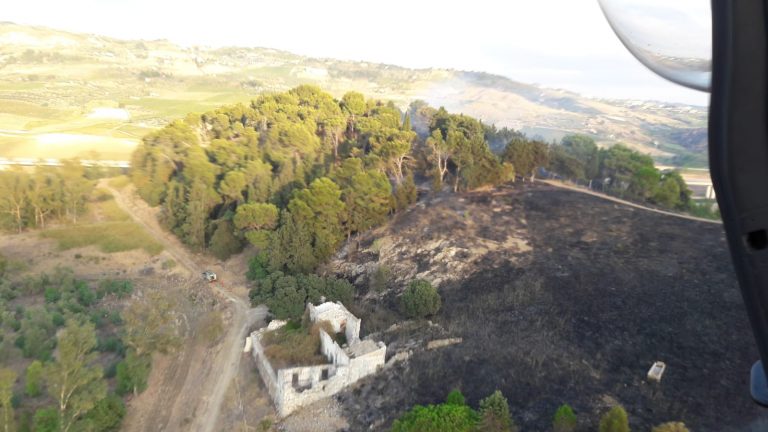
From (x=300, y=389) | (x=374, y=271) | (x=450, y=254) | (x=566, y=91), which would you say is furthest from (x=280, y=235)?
(x=566, y=91)

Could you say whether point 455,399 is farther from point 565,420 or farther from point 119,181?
point 119,181

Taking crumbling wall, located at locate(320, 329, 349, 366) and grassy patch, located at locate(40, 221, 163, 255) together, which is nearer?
crumbling wall, located at locate(320, 329, 349, 366)

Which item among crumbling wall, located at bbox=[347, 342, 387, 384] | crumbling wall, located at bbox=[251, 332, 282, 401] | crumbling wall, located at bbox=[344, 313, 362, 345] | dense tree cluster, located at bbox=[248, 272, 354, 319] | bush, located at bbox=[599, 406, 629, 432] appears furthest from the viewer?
dense tree cluster, located at bbox=[248, 272, 354, 319]

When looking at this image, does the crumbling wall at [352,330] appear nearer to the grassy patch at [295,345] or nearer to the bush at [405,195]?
the grassy patch at [295,345]

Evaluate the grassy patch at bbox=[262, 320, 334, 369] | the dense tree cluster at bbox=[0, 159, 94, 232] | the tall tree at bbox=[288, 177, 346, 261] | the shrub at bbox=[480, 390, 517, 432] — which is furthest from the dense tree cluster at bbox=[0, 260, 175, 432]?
the shrub at bbox=[480, 390, 517, 432]

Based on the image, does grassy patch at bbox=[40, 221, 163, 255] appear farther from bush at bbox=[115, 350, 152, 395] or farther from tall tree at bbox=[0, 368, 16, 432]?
tall tree at bbox=[0, 368, 16, 432]

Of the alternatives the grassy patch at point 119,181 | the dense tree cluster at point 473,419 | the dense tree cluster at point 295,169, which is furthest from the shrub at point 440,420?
the grassy patch at point 119,181

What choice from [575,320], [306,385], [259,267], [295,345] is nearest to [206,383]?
[295,345]
